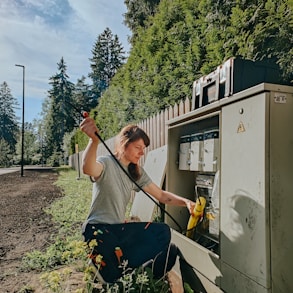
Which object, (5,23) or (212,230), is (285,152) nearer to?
(212,230)

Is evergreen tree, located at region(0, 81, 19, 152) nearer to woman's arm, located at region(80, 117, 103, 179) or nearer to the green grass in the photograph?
the green grass

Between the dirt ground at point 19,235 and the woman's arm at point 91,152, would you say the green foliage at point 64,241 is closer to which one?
the dirt ground at point 19,235

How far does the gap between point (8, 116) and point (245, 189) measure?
54171 millimetres

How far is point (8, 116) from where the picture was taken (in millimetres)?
50062

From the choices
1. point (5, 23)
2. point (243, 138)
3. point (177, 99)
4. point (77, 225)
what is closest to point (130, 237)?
point (243, 138)

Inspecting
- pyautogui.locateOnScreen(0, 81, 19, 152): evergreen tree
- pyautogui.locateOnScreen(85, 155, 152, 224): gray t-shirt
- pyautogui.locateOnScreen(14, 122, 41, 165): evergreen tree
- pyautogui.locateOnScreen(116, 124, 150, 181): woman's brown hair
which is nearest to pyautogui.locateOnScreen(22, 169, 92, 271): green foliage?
pyautogui.locateOnScreen(85, 155, 152, 224): gray t-shirt

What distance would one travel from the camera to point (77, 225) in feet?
14.3

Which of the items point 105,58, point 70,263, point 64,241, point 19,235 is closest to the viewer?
point 70,263

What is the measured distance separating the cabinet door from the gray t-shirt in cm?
69

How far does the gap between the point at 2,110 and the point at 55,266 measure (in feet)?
174

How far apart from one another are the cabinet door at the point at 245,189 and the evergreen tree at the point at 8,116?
50.8 metres

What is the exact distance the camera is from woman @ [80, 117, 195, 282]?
6.14 ft

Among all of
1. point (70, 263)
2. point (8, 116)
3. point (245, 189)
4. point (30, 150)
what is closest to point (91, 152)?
point (245, 189)

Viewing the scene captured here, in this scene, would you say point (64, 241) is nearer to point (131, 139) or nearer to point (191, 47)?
point (131, 139)
